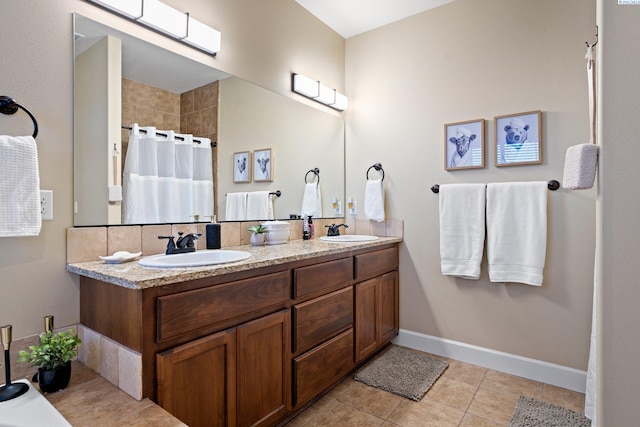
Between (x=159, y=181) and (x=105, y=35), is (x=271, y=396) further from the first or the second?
(x=105, y=35)

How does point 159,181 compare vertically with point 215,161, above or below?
below

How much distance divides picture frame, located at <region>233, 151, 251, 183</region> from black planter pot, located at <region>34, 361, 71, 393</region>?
130 centimetres

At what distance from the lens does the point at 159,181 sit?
5.98ft

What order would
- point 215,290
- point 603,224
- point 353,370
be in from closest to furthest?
point 603,224 → point 215,290 → point 353,370

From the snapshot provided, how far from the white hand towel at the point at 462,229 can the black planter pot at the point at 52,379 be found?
226 cm

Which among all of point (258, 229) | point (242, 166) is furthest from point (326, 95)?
point (258, 229)

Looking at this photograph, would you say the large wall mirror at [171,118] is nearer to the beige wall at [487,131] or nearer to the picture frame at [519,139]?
the beige wall at [487,131]

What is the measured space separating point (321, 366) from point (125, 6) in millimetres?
2062

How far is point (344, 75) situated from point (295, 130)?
89 centimetres

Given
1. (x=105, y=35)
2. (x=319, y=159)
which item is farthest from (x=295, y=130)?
(x=105, y=35)

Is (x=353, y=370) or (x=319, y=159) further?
(x=319, y=159)

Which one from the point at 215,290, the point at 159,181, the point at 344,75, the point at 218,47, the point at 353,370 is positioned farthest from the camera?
the point at 344,75

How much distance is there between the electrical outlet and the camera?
1.39m

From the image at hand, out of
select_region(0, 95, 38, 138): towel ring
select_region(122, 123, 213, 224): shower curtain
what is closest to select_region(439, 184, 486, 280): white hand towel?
select_region(122, 123, 213, 224): shower curtain
